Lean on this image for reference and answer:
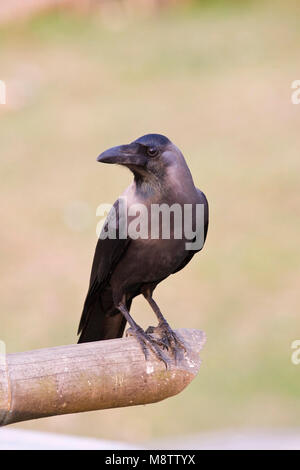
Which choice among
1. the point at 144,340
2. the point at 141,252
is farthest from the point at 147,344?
the point at 141,252

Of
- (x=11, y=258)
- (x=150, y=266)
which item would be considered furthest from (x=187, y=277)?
(x=150, y=266)

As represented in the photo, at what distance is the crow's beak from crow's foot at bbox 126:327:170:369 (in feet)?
2.20

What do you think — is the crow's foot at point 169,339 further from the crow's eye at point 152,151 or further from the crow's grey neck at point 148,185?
the crow's eye at point 152,151

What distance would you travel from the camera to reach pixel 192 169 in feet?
36.2

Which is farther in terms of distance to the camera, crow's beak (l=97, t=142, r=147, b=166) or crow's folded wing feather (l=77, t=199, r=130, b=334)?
crow's folded wing feather (l=77, t=199, r=130, b=334)

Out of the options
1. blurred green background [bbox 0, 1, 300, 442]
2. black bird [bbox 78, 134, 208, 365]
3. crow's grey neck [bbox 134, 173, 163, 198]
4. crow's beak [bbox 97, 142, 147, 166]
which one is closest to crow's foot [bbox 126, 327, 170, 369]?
black bird [bbox 78, 134, 208, 365]

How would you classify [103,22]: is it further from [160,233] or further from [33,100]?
[160,233]

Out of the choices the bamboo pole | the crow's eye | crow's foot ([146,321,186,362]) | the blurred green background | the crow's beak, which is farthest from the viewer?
the blurred green background

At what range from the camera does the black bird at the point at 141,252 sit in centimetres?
334

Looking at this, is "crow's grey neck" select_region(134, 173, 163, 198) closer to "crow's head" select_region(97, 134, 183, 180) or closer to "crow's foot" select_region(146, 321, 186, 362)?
"crow's head" select_region(97, 134, 183, 180)

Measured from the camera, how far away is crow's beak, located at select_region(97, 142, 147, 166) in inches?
127

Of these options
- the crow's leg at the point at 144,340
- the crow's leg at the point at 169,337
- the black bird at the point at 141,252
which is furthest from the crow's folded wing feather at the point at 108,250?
the crow's leg at the point at 169,337

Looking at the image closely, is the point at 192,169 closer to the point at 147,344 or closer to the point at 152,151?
the point at 147,344

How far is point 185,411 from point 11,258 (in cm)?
330
